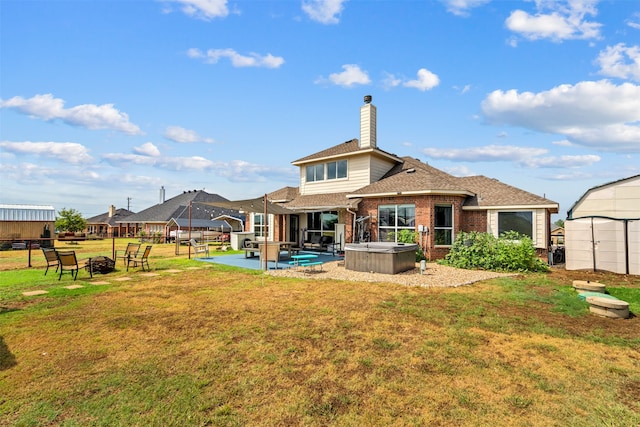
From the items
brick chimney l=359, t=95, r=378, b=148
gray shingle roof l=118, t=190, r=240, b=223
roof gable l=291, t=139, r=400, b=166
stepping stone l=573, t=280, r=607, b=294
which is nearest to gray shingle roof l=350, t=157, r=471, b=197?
roof gable l=291, t=139, r=400, b=166

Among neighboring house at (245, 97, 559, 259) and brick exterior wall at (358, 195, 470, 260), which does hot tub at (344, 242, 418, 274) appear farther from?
neighboring house at (245, 97, 559, 259)

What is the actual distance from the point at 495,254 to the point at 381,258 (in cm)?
485

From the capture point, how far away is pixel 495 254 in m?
12.6

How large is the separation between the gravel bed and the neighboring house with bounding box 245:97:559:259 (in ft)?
9.59

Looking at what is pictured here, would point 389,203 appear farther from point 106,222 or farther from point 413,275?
point 106,222

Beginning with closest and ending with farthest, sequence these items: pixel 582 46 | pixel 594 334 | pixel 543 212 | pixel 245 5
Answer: pixel 594 334
pixel 245 5
pixel 582 46
pixel 543 212

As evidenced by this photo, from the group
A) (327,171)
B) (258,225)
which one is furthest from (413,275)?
(258,225)

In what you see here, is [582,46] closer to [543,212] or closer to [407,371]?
[543,212]

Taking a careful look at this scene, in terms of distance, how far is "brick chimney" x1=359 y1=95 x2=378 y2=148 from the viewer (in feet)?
62.6

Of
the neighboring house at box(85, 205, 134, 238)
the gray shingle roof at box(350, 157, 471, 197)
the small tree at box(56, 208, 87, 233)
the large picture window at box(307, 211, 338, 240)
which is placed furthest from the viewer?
the neighboring house at box(85, 205, 134, 238)

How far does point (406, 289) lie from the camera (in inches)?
354

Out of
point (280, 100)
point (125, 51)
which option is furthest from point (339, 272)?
point (125, 51)

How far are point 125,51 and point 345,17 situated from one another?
804 centimetres

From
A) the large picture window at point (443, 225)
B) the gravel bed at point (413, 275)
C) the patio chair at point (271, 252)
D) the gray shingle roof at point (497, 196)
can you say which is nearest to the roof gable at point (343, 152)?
the gray shingle roof at point (497, 196)
